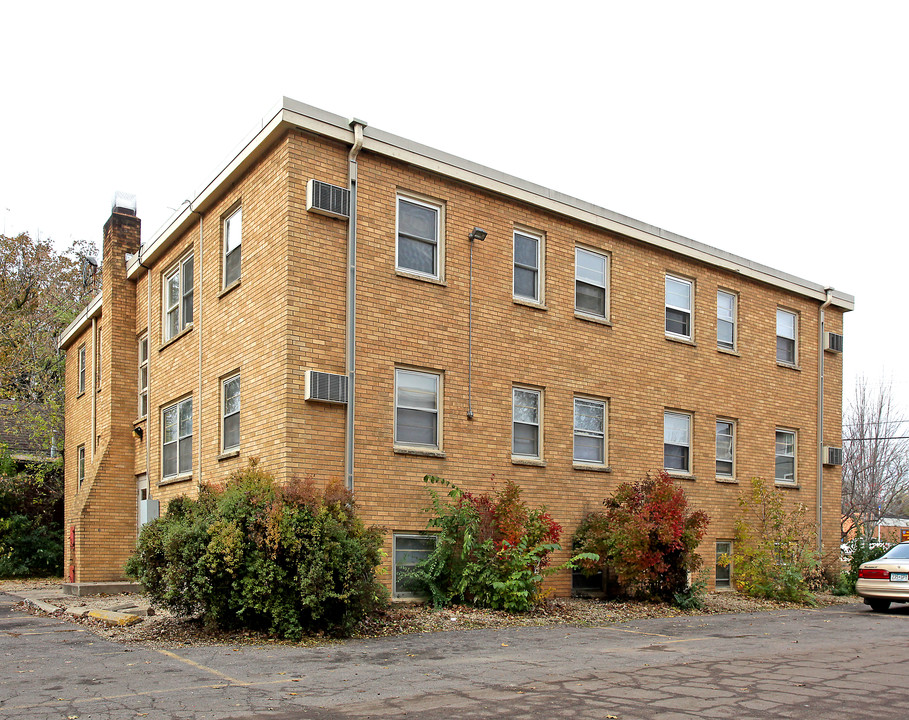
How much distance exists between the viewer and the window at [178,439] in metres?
17.4

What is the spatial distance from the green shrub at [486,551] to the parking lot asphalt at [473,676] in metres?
1.20

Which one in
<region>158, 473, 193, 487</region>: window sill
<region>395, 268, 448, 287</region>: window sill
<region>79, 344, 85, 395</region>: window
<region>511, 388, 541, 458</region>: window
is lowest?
<region>158, 473, 193, 487</region>: window sill

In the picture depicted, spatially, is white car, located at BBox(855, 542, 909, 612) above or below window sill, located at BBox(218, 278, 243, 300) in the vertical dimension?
below

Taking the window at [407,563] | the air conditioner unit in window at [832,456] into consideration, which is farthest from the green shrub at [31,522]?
the air conditioner unit in window at [832,456]

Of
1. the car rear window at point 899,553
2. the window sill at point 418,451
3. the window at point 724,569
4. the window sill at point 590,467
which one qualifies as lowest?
the window at point 724,569

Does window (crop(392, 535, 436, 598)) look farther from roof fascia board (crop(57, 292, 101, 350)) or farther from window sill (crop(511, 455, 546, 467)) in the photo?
roof fascia board (crop(57, 292, 101, 350))

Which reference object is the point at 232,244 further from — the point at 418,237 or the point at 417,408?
the point at 417,408

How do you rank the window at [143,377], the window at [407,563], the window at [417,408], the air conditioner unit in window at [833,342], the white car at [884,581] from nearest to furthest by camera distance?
the window at [407,563], the window at [417,408], the white car at [884,581], the window at [143,377], the air conditioner unit in window at [833,342]

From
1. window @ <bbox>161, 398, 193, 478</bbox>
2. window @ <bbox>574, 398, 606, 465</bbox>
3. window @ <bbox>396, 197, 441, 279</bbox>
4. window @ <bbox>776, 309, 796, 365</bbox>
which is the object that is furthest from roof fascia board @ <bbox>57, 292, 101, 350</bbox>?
window @ <bbox>776, 309, 796, 365</bbox>

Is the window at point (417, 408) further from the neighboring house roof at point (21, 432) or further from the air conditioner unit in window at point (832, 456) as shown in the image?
the neighboring house roof at point (21, 432)

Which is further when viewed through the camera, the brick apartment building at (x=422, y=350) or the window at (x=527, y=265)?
the window at (x=527, y=265)

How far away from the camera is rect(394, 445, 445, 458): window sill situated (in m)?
14.6

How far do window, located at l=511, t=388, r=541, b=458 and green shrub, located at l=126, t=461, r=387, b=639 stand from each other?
5092 mm

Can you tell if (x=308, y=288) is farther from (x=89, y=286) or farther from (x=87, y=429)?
(x=89, y=286)
